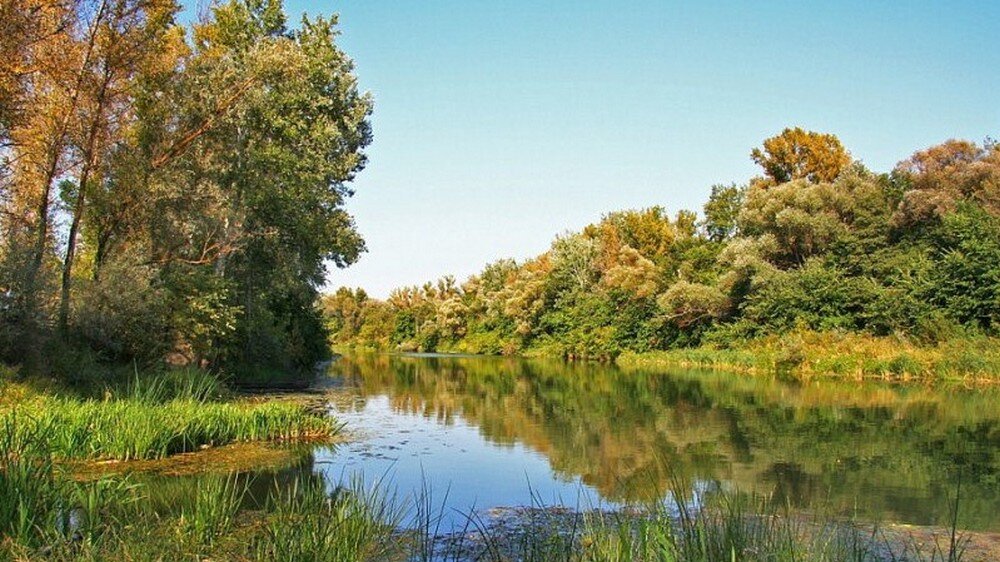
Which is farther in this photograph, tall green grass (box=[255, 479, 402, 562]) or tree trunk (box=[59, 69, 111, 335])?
tree trunk (box=[59, 69, 111, 335])

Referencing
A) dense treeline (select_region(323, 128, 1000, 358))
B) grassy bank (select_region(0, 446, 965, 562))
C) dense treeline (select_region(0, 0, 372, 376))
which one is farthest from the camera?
dense treeline (select_region(323, 128, 1000, 358))

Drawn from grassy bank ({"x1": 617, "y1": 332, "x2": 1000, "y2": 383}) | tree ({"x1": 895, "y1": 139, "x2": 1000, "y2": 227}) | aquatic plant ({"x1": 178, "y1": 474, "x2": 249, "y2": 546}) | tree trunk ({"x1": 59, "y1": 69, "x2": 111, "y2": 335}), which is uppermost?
tree ({"x1": 895, "y1": 139, "x2": 1000, "y2": 227})

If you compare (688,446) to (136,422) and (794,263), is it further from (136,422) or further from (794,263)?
(794,263)

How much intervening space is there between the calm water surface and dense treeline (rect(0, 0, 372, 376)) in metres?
5.51

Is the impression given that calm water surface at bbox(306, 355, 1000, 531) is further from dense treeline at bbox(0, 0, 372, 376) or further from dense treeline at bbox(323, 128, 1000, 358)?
dense treeline at bbox(323, 128, 1000, 358)

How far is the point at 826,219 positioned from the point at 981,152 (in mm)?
9336

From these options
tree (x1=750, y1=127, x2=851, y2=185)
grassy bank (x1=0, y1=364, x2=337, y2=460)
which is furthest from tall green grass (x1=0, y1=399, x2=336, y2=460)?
tree (x1=750, y1=127, x2=851, y2=185)

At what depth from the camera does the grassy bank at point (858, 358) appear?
2861cm

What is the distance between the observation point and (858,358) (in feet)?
107

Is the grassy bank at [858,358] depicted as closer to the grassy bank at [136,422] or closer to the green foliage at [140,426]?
the grassy bank at [136,422]

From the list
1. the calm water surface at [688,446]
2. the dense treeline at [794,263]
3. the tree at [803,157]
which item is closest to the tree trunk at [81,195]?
the calm water surface at [688,446]

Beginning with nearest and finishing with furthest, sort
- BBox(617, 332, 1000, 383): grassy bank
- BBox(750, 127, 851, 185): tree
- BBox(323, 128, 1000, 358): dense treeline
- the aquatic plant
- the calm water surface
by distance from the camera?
the aquatic plant, the calm water surface, BBox(617, 332, 1000, 383): grassy bank, BBox(323, 128, 1000, 358): dense treeline, BBox(750, 127, 851, 185): tree

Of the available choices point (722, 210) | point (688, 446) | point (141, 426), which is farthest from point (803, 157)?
point (141, 426)

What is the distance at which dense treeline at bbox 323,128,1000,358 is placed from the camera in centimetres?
3322
